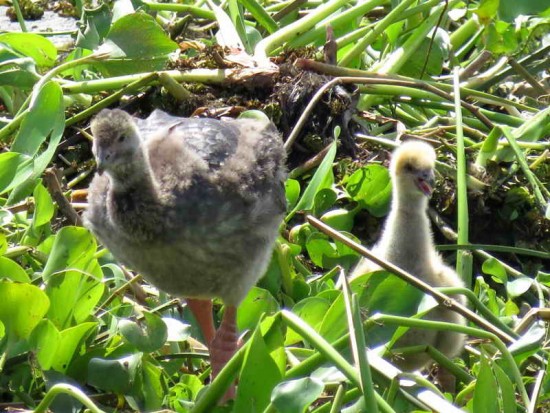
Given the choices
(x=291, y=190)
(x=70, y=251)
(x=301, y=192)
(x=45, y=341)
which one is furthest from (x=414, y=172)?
(x=45, y=341)

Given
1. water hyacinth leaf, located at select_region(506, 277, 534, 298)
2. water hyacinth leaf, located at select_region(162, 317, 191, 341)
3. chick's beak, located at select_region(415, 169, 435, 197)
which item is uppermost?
chick's beak, located at select_region(415, 169, 435, 197)

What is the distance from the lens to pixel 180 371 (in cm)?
326

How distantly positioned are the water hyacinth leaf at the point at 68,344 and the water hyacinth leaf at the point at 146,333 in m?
0.10

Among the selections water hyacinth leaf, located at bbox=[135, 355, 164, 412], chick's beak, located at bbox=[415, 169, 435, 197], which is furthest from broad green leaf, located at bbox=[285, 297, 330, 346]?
chick's beak, located at bbox=[415, 169, 435, 197]

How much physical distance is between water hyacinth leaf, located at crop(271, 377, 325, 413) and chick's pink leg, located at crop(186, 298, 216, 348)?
1218mm

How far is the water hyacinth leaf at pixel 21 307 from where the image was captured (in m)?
2.70

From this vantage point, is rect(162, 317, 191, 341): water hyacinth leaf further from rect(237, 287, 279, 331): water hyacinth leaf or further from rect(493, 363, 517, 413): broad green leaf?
rect(493, 363, 517, 413): broad green leaf

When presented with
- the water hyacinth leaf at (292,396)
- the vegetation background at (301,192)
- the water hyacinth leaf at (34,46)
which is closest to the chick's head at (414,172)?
the vegetation background at (301,192)

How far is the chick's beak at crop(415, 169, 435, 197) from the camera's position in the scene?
3.62 meters

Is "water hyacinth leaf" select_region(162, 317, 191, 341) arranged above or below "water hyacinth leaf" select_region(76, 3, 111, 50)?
below

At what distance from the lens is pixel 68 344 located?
9.33 ft

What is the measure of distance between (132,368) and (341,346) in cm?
60

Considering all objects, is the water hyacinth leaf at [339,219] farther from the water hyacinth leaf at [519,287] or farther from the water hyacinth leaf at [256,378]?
the water hyacinth leaf at [256,378]

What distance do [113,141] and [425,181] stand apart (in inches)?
44.5
